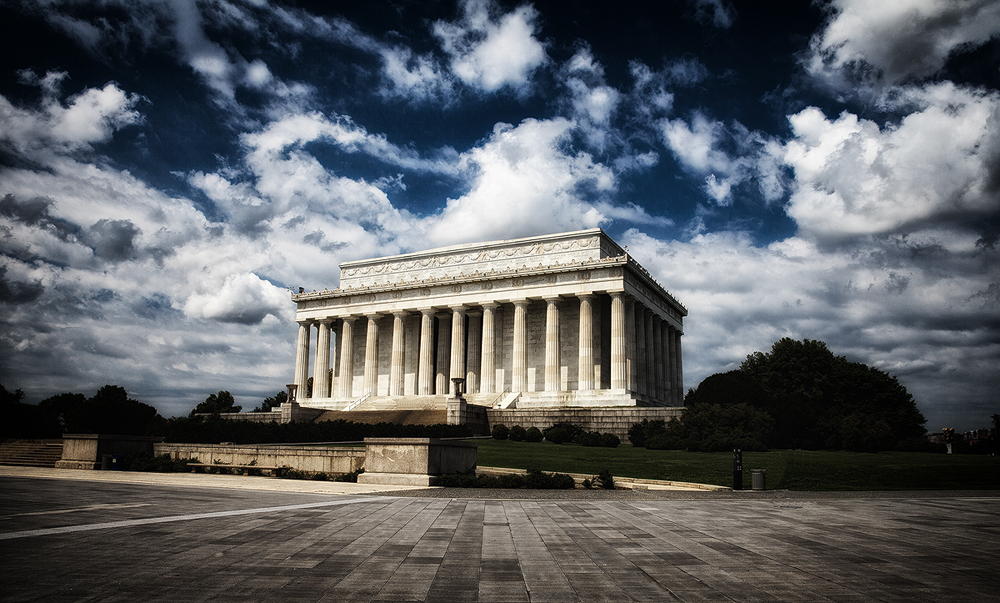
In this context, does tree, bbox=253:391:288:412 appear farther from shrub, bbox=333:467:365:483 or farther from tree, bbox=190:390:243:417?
shrub, bbox=333:467:365:483

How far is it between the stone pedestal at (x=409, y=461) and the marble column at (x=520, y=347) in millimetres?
40457

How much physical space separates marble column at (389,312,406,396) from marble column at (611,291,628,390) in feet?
80.9

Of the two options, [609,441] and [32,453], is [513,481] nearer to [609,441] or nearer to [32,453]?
[609,441]

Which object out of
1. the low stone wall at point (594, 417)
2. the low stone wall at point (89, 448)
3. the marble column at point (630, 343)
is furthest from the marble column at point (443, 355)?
the low stone wall at point (89, 448)

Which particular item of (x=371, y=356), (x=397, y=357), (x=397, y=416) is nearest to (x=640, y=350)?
(x=397, y=416)

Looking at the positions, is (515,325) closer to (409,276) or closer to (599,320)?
(599,320)

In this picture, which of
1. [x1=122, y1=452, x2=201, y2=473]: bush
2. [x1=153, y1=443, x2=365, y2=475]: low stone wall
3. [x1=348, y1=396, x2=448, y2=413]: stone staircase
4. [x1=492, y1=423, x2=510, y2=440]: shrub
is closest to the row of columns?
[x1=348, y1=396, x2=448, y2=413]: stone staircase

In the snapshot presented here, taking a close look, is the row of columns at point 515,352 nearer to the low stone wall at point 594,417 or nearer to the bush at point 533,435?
the low stone wall at point 594,417

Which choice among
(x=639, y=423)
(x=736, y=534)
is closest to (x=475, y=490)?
(x=736, y=534)

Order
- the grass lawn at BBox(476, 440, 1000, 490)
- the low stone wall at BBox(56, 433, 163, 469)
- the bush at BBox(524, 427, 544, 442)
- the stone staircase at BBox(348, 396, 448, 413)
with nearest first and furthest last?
the grass lawn at BBox(476, 440, 1000, 490) → the low stone wall at BBox(56, 433, 163, 469) → the bush at BBox(524, 427, 544, 442) → the stone staircase at BBox(348, 396, 448, 413)

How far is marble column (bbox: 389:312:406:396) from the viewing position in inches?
2783

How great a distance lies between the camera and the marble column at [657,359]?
72312 mm

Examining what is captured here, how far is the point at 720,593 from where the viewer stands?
7066mm

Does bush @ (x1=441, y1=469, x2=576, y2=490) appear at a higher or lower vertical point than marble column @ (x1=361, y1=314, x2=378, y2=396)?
lower
